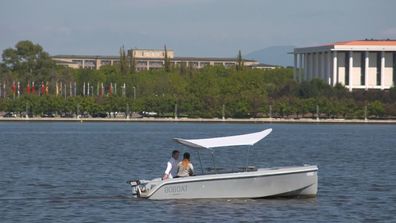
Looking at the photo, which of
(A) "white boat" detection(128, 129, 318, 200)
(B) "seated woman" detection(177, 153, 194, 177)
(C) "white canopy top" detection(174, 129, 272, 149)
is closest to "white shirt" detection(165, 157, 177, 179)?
(B) "seated woman" detection(177, 153, 194, 177)

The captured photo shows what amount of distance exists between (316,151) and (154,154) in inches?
632

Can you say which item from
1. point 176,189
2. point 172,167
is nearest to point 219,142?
point 172,167

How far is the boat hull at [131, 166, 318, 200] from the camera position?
46781 millimetres

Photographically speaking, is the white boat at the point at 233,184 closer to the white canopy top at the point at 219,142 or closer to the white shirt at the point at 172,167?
the white canopy top at the point at 219,142

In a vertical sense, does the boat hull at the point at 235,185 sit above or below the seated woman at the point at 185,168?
below

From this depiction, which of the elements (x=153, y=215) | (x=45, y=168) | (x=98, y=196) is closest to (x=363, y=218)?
(x=153, y=215)

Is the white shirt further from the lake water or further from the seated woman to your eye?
the lake water

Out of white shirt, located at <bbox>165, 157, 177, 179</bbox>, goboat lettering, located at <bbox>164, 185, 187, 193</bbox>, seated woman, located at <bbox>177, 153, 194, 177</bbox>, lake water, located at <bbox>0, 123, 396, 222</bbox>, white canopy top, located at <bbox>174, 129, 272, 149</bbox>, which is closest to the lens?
lake water, located at <bbox>0, 123, 396, 222</bbox>

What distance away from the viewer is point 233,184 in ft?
154

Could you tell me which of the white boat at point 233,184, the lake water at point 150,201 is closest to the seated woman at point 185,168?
the white boat at point 233,184

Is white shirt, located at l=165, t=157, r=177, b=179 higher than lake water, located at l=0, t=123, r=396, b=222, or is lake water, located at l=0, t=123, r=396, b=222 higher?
white shirt, located at l=165, t=157, r=177, b=179

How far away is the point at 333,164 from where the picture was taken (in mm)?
80188

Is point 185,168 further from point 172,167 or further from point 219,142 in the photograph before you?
point 219,142

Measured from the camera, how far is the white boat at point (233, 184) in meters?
46.8
